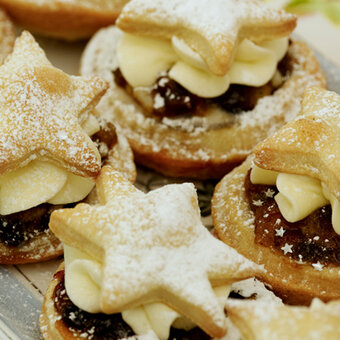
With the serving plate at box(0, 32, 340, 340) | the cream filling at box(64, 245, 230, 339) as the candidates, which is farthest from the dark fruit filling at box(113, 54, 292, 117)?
the cream filling at box(64, 245, 230, 339)

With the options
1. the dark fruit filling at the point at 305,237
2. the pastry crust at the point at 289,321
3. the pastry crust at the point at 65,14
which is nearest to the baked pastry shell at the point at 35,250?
the dark fruit filling at the point at 305,237

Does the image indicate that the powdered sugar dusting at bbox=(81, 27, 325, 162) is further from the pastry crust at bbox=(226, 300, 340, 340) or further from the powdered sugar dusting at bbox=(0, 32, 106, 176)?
the pastry crust at bbox=(226, 300, 340, 340)

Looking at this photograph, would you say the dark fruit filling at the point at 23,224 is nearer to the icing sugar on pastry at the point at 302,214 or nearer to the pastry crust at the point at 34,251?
the pastry crust at the point at 34,251

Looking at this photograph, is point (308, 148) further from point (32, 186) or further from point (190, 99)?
Result: point (32, 186)

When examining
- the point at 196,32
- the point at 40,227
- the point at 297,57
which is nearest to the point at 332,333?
the point at 40,227

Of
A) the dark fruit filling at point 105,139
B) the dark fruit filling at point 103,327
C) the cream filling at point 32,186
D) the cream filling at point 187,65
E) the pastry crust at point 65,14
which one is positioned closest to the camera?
the dark fruit filling at point 103,327

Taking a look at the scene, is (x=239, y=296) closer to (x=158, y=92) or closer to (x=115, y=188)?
(x=115, y=188)

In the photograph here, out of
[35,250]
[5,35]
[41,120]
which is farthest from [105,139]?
[5,35]
